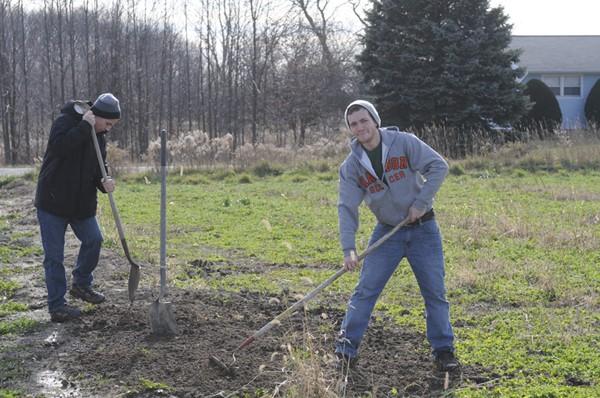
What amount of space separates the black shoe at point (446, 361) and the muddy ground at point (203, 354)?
0.06m

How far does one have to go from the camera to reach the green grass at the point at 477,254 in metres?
5.27

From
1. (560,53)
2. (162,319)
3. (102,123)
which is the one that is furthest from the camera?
(560,53)

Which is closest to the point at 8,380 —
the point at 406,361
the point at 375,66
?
the point at 406,361

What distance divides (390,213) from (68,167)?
2.76m

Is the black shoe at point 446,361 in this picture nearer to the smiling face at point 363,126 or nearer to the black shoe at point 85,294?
the smiling face at point 363,126

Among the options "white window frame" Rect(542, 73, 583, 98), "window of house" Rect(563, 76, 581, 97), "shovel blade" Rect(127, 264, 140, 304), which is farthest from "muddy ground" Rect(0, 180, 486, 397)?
"window of house" Rect(563, 76, 581, 97)

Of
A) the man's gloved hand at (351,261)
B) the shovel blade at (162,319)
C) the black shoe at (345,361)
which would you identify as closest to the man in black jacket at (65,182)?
the shovel blade at (162,319)

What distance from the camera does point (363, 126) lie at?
4.86m

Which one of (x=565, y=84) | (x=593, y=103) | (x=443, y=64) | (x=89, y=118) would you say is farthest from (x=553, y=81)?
(x=89, y=118)

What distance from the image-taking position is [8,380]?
189 inches

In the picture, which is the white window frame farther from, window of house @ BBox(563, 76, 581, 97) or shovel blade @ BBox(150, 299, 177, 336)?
shovel blade @ BBox(150, 299, 177, 336)

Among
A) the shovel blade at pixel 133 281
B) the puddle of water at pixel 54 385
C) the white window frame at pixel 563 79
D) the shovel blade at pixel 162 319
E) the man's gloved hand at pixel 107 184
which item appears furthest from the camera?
the white window frame at pixel 563 79

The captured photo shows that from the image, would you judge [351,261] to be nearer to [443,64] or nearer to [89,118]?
[89,118]

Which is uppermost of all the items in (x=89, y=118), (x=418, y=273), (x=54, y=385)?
(x=89, y=118)
